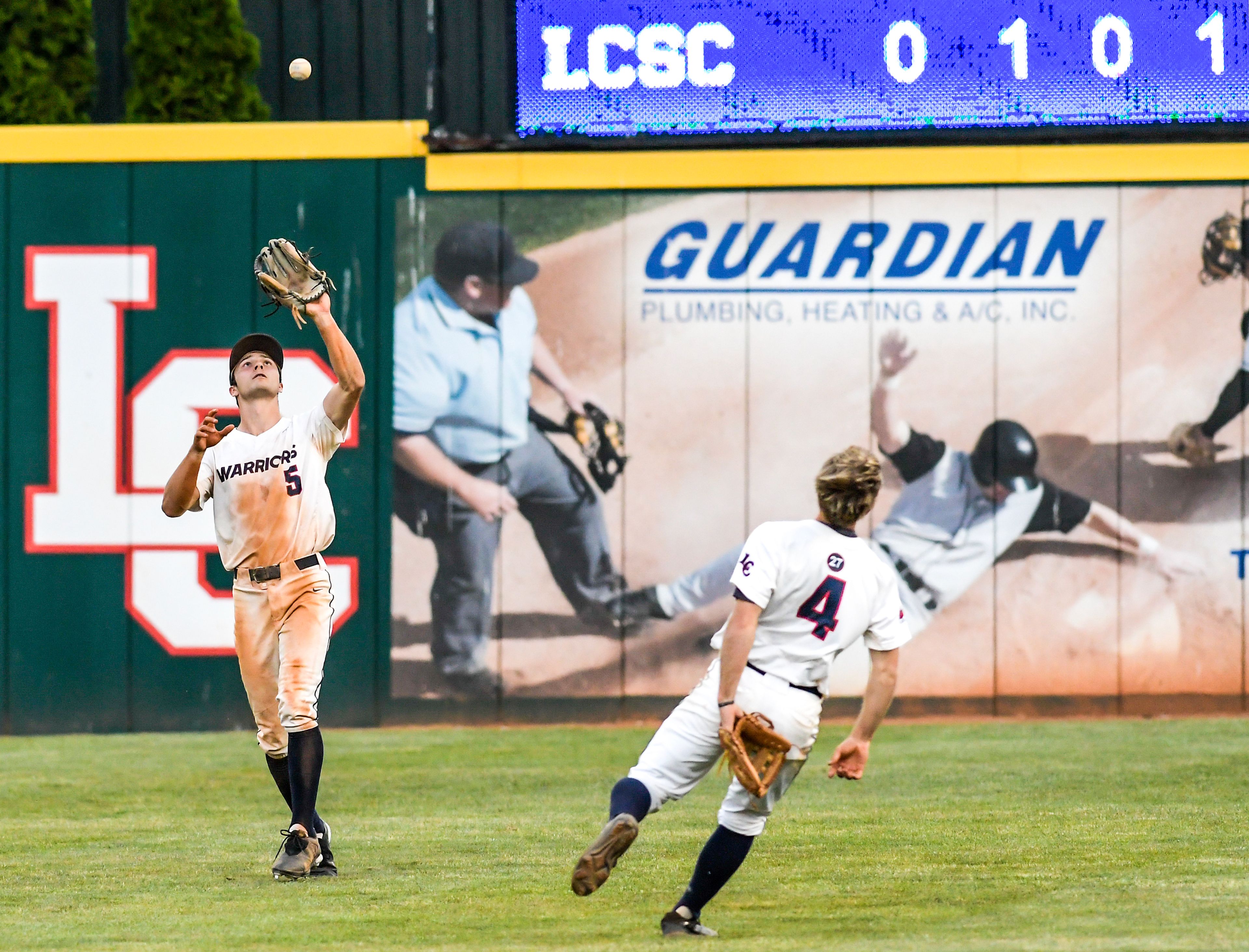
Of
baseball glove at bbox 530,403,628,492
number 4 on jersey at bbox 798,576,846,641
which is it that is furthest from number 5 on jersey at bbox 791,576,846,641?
baseball glove at bbox 530,403,628,492

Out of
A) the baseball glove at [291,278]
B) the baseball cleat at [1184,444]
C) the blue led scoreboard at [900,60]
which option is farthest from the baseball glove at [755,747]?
the baseball cleat at [1184,444]

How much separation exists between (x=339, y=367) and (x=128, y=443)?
5780mm

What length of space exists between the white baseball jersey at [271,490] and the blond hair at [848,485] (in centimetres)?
239

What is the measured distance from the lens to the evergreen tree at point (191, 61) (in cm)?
1234

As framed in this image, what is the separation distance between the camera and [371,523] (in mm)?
12055

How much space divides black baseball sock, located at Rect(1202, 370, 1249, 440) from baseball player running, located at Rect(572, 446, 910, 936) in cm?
710

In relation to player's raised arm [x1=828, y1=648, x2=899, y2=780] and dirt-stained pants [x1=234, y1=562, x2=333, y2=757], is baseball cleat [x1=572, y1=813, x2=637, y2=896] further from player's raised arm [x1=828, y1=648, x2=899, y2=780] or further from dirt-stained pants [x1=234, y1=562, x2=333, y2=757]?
dirt-stained pants [x1=234, y1=562, x2=333, y2=757]

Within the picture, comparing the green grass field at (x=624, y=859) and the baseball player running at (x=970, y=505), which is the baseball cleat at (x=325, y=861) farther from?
the baseball player running at (x=970, y=505)

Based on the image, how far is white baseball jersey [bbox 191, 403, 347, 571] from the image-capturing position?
705 cm

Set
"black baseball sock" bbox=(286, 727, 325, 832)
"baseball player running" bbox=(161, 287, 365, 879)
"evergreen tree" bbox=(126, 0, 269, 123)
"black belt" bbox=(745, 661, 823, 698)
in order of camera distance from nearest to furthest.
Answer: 1. "black belt" bbox=(745, 661, 823, 698)
2. "black baseball sock" bbox=(286, 727, 325, 832)
3. "baseball player running" bbox=(161, 287, 365, 879)
4. "evergreen tree" bbox=(126, 0, 269, 123)

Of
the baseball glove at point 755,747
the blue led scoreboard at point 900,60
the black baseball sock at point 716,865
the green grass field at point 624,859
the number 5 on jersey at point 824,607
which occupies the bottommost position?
the green grass field at point 624,859

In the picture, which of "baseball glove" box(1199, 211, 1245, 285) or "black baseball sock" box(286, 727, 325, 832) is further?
"baseball glove" box(1199, 211, 1245, 285)

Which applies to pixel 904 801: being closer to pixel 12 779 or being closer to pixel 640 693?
pixel 640 693

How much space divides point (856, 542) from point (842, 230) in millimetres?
6749
